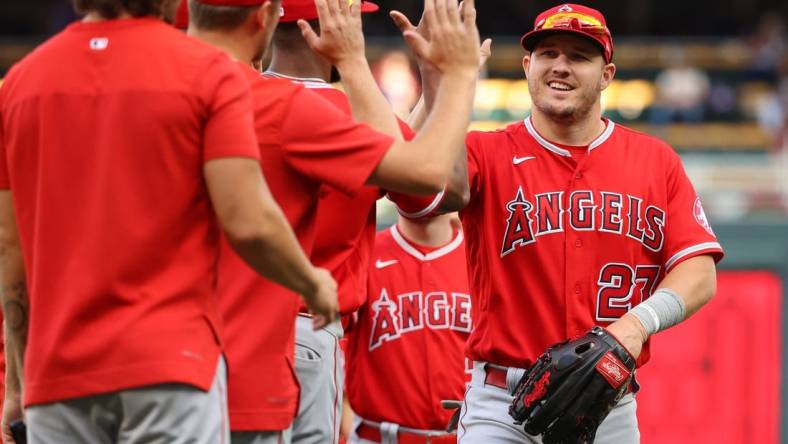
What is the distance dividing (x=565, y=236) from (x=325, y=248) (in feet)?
3.40

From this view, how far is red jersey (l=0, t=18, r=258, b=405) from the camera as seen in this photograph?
2.94 meters

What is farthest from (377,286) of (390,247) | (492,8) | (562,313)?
(492,8)

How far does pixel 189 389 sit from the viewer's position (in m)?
2.96

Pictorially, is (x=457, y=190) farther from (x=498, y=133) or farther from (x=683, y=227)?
(x=683, y=227)

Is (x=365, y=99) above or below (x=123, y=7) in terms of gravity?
below

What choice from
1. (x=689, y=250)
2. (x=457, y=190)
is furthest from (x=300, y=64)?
(x=689, y=250)

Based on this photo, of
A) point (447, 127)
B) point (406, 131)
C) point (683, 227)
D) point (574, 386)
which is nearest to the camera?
point (447, 127)

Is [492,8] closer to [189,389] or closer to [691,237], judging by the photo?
[691,237]

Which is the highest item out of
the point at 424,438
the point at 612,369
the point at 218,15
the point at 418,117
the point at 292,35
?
the point at 218,15

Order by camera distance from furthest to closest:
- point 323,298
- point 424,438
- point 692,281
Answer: point 424,438
point 692,281
point 323,298

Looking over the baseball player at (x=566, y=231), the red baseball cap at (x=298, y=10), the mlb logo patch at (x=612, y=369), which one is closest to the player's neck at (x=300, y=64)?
the red baseball cap at (x=298, y=10)

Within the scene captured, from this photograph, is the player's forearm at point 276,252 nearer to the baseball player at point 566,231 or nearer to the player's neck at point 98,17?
the player's neck at point 98,17

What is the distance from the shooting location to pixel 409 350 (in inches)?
227

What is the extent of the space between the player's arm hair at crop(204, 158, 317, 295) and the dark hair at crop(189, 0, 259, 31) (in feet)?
1.64
